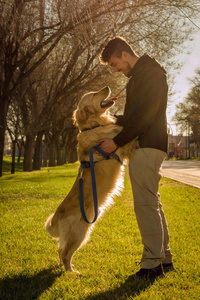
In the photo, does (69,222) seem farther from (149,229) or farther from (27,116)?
(27,116)

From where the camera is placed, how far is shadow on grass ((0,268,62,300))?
261cm

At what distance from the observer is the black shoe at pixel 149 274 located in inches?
111

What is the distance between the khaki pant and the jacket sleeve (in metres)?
0.22

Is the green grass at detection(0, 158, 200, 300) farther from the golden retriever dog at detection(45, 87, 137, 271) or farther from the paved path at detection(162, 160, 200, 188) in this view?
the paved path at detection(162, 160, 200, 188)

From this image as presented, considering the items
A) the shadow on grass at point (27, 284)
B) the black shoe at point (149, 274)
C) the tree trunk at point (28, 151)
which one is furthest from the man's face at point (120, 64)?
the tree trunk at point (28, 151)

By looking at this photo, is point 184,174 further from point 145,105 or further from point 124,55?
point 145,105

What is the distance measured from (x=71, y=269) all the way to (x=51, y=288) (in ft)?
1.52

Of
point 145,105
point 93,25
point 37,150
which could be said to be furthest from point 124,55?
point 37,150

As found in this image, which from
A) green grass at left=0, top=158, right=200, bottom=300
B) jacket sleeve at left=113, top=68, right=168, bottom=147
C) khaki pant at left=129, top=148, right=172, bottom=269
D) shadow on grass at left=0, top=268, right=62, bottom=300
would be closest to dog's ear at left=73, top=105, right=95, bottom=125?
jacket sleeve at left=113, top=68, right=168, bottom=147

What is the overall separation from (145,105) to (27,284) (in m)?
2.10

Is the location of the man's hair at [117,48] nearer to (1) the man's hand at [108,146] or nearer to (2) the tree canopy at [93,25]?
(1) the man's hand at [108,146]

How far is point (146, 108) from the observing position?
9.36 ft

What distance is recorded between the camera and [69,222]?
3.22 m

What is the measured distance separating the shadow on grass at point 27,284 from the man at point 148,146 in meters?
0.89
